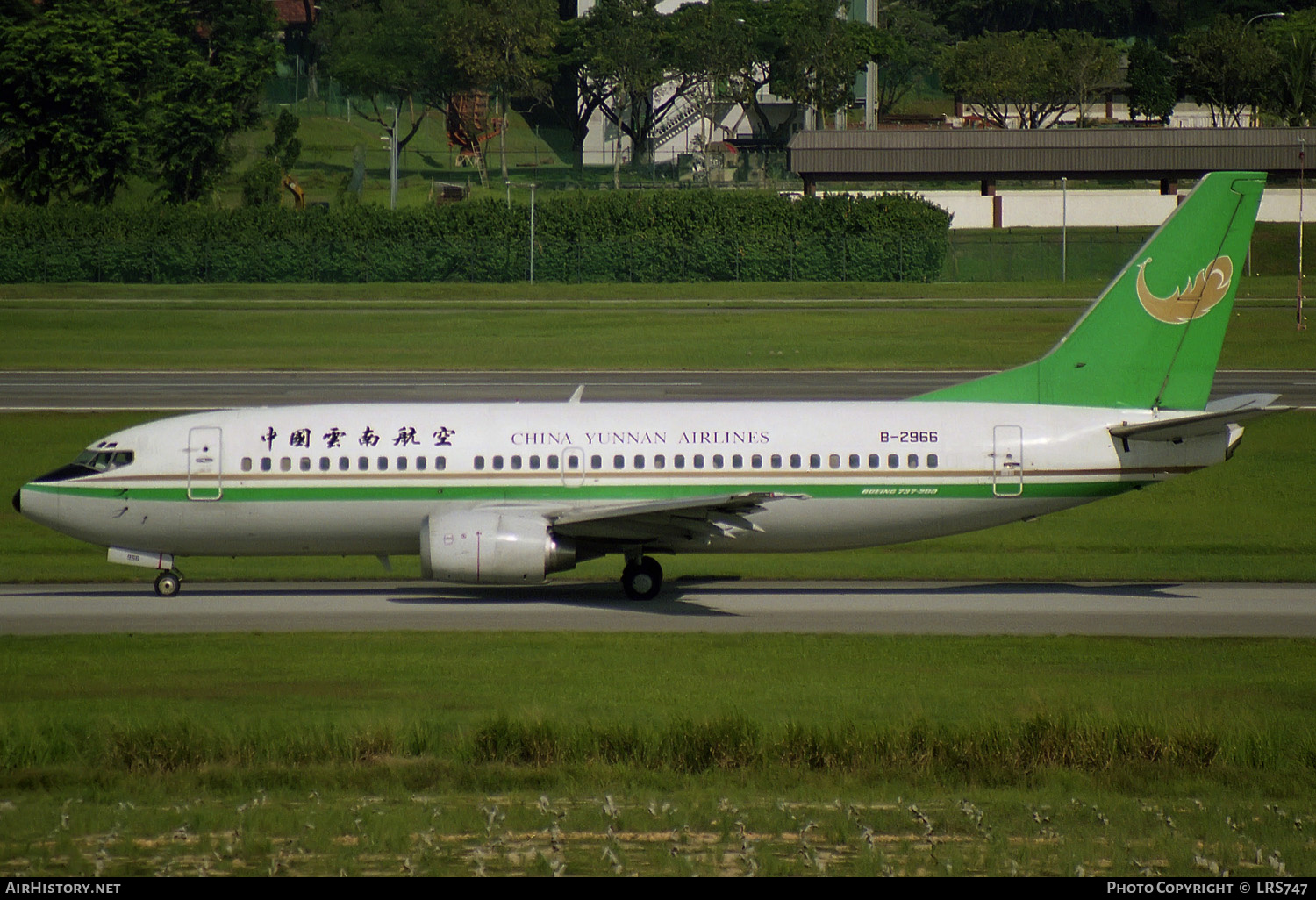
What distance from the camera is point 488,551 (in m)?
26.5

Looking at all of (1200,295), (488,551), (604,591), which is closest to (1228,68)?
(1200,295)

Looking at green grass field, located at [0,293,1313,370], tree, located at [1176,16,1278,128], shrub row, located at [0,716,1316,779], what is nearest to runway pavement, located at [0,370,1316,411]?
green grass field, located at [0,293,1313,370]

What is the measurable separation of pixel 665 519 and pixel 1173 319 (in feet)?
35.5

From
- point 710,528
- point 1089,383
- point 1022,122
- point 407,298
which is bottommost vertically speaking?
point 710,528

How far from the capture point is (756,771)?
17031 millimetres

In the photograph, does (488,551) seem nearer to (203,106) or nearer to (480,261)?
(480,261)

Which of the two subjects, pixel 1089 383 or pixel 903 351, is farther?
→ pixel 903 351

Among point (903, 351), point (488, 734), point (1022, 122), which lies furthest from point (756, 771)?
point (1022, 122)

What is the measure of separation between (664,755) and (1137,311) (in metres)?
16.0

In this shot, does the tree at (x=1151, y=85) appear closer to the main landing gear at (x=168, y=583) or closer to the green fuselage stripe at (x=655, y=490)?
the green fuselage stripe at (x=655, y=490)

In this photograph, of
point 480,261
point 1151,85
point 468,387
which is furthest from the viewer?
point 1151,85

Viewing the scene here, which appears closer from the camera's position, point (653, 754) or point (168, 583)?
point (653, 754)

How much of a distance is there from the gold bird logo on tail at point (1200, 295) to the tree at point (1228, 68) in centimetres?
11395
